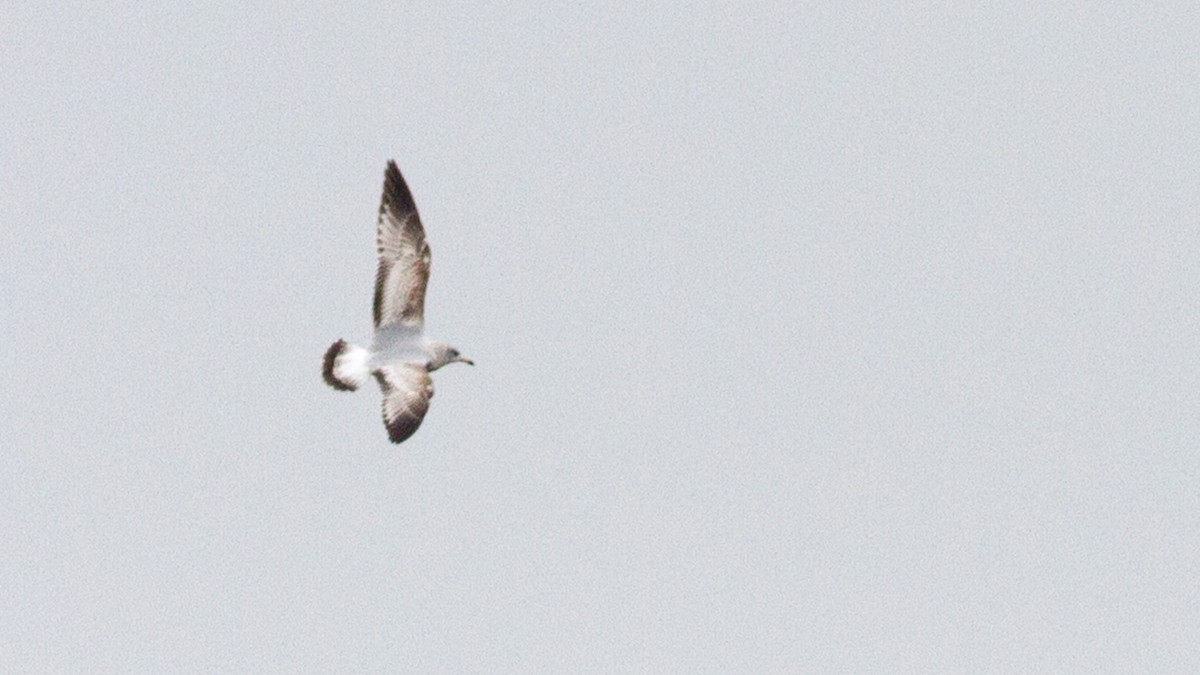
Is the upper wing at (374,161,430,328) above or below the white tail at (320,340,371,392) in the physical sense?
above

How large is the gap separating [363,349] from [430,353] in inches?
44.4

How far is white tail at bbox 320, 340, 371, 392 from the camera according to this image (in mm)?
32312

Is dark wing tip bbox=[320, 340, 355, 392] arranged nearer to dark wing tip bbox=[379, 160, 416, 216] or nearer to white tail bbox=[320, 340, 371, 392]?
white tail bbox=[320, 340, 371, 392]

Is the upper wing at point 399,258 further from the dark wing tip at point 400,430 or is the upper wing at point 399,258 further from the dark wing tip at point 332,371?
the dark wing tip at point 400,430

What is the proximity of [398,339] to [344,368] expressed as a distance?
1.16m

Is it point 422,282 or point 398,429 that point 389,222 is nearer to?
point 422,282

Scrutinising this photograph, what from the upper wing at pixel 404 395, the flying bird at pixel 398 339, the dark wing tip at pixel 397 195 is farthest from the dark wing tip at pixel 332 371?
the dark wing tip at pixel 397 195

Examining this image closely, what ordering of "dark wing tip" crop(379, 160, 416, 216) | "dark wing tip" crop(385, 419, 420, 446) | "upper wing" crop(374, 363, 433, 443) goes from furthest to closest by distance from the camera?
1. "dark wing tip" crop(379, 160, 416, 216)
2. "upper wing" crop(374, 363, 433, 443)
3. "dark wing tip" crop(385, 419, 420, 446)

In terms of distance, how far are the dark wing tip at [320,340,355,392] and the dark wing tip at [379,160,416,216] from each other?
2.69 m

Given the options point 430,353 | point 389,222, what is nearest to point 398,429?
point 430,353

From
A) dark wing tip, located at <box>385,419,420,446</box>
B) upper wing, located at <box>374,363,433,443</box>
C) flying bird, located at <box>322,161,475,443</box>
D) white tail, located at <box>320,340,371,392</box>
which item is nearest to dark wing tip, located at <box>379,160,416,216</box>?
flying bird, located at <box>322,161,475,443</box>

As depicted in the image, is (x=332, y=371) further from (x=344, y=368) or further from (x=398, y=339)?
(x=398, y=339)

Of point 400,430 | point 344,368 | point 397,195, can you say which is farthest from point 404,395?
point 397,195

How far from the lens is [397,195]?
3359 cm
